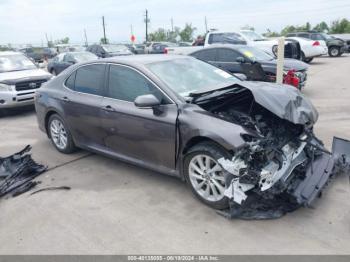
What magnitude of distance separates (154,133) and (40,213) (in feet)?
5.21

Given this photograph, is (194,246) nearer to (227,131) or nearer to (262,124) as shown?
(227,131)

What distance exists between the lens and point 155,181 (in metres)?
4.54

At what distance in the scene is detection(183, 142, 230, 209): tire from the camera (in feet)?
11.8

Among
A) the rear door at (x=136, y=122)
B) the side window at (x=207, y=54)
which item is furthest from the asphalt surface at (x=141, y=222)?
the side window at (x=207, y=54)

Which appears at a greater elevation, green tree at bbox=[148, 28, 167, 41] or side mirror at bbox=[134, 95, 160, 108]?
side mirror at bbox=[134, 95, 160, 108]

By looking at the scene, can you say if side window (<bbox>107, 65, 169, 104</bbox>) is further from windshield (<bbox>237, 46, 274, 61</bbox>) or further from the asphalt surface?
windshield (<bbox>237, 46, 274, 61</bbox>)

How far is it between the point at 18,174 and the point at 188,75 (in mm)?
2769

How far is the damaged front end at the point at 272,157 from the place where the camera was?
132 inches

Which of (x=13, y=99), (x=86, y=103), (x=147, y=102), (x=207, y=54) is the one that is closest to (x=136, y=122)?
(x=147, y=102)

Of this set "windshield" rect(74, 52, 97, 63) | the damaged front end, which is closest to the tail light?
the damaged front end

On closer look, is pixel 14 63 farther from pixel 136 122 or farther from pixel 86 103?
pixel 136 122

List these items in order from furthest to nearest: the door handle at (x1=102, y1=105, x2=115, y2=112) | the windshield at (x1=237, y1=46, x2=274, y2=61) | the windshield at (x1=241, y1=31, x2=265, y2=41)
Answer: the windshield at (x1=241, y1=31, x2=265, y2=41) < the windshield at (x1=237, y1=46, x2=274, y2=61) < the door handle at (x1=102, y1=105, x2=115, y2=112)

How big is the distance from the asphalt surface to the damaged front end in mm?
220

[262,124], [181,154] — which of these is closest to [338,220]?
[262,124]
